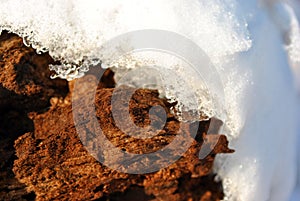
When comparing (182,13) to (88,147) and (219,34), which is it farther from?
(88,147)

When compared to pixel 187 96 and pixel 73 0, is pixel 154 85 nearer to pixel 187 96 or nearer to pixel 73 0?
pixel 187 96

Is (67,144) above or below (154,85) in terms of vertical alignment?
below

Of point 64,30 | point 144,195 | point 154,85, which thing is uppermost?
point 64,30

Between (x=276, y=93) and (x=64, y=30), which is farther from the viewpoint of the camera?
(x=276, y=93)

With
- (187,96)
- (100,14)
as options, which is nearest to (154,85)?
(187,96)

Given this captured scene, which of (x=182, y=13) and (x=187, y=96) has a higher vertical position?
(x=182, y=13)

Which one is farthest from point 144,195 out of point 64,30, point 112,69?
point 64,30
